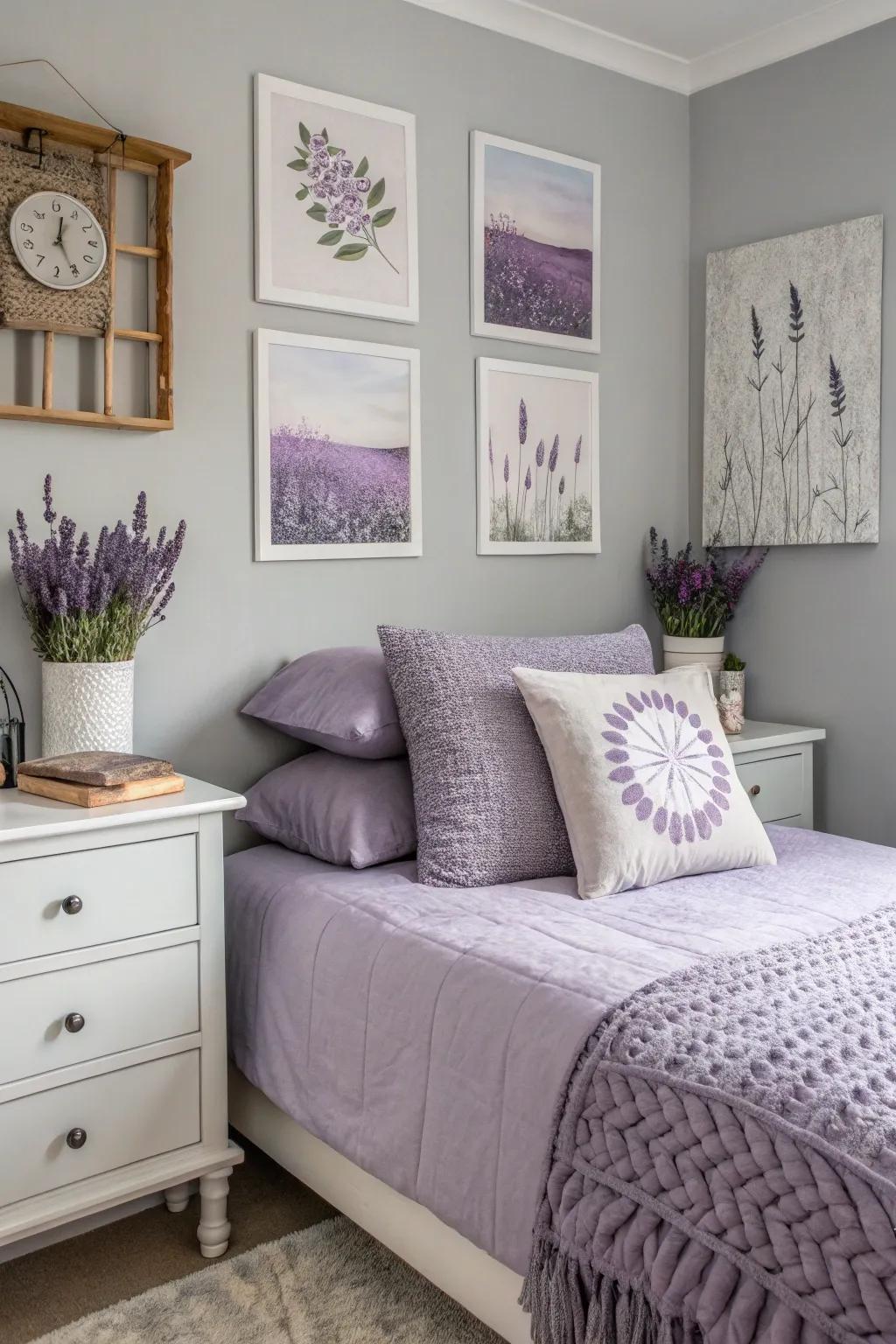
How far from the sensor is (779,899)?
204 cm

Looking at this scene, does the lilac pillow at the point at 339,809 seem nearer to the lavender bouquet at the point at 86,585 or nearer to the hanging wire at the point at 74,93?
the lavender bouquet at the point at 86,585

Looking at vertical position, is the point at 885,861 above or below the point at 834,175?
below

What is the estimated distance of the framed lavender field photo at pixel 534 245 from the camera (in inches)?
113

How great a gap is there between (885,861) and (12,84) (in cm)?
221

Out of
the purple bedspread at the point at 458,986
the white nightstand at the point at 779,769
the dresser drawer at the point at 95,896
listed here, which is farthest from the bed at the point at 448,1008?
the white nightstand at the point at 779,769

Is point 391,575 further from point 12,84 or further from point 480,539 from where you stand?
point 12,84

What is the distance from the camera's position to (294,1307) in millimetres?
1877

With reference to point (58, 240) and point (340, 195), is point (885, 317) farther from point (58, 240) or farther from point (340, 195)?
point (58, 240)

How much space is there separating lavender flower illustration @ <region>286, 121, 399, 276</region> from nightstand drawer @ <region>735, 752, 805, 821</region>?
1.48 m

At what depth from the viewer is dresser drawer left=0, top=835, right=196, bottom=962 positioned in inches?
70.7

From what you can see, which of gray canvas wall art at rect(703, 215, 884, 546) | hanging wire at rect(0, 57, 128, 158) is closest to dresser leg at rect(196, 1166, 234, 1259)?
hanging wire at rect(0, 57, 128, 158)

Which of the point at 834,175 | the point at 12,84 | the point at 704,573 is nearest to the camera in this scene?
the point at 12,84

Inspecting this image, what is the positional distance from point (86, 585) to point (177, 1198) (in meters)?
1.14

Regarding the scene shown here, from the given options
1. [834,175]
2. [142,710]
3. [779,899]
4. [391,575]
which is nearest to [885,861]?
[779,899]
